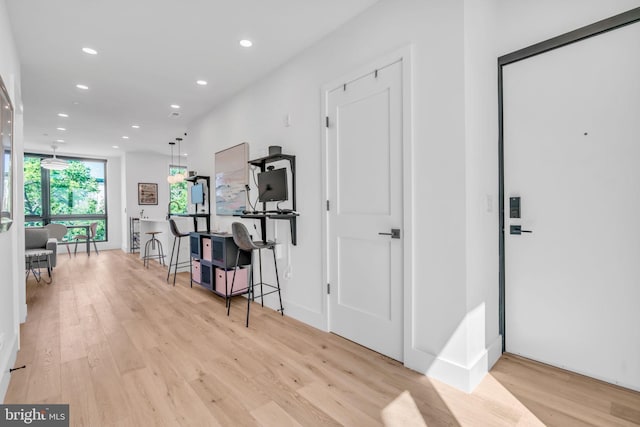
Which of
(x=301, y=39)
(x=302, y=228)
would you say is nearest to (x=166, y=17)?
(x=301, y=39)

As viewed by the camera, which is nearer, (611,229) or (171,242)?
(611,229)

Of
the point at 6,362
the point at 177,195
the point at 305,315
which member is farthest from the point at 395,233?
the point at 177,195

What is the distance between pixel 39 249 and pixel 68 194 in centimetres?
387

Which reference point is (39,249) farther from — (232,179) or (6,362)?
(6,362)

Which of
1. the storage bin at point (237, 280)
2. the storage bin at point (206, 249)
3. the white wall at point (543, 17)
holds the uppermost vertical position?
the white wall at point (543, 17)

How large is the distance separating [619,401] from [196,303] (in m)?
3.86

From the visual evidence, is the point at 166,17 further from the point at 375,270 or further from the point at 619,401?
the point at 619,401

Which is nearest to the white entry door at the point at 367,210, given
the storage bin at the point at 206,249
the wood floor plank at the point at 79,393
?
the wood floor plank at the point at 79,393

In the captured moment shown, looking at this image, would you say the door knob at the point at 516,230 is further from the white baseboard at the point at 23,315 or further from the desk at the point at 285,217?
the white baseboard at the point at 23,315

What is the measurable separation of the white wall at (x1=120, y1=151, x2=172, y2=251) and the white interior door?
9150 mm

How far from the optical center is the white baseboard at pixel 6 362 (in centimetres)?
190

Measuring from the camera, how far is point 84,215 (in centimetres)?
873

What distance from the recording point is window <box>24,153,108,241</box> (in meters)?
7.95

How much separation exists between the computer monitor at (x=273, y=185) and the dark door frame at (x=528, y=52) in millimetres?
1940
